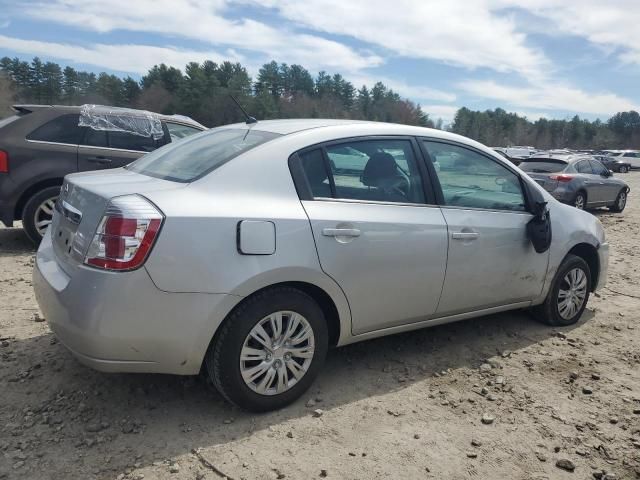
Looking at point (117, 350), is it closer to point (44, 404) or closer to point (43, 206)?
point (44, 404)

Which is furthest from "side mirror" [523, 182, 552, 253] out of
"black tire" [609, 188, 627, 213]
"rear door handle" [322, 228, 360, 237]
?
"black tire" [609, 188, 627, 213]

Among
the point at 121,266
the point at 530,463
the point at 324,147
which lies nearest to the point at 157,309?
the point at 121,266

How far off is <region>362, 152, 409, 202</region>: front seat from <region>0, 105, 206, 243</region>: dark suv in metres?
4.36

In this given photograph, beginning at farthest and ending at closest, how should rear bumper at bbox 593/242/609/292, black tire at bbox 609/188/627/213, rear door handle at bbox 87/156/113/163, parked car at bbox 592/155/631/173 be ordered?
parked car at bbox 592/155/631/173 → black tire at bbox 609/188/627/213 → rear door handle at bbox 87/156/113/163 → rear bumper at bbox 593/242/609/292

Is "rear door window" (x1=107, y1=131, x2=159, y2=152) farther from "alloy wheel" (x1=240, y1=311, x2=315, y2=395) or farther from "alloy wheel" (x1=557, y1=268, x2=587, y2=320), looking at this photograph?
"alloy wheel" (x1=557, y1=268, x2=587, y2=320)

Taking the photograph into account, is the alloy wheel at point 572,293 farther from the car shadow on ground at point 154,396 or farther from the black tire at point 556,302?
the car shadow on ground at point 154,396

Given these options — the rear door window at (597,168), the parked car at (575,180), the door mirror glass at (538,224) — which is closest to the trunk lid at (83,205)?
the door mirror glass at (538,224)

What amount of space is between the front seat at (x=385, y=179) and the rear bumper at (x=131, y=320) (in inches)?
47.5

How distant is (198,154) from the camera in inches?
130

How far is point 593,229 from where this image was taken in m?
4.65

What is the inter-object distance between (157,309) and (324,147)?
1371mm

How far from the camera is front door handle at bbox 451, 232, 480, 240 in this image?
3533 mm

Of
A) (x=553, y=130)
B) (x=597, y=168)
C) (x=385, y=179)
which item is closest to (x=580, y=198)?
(x=597, y=168)

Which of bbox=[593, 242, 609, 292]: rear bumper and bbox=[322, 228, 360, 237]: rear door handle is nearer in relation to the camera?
bbox=[322, 228, 360, 237]: rear door handle
